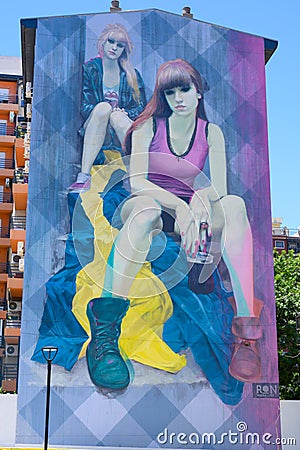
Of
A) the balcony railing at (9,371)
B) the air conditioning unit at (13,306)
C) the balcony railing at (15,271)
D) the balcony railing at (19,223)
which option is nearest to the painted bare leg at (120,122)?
the balcony railing at (15,271)

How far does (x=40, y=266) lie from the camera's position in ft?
81.2

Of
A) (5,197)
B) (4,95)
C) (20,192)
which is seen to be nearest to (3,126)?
(4,95)

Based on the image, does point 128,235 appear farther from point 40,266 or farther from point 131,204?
point 40,266

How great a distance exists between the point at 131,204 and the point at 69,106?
415 centimetres

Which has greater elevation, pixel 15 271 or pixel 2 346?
pixel 15 271

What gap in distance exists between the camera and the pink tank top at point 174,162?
26.2 m

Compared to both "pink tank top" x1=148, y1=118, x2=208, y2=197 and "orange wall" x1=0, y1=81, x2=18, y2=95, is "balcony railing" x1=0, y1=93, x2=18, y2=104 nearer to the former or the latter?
"orange wall" x1=0, y1=81, x2=18, y2=95

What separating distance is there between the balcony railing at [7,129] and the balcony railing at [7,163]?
4.68 ft

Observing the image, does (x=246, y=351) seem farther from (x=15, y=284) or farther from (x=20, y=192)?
(x=20, y=192)

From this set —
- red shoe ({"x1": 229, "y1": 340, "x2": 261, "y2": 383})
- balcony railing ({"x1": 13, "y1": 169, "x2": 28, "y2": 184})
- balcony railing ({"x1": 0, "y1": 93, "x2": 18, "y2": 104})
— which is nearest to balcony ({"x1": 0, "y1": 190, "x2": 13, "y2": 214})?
balcony railing ({"x1": 13, "y1": 169, "x2": 28, "y2": 184})

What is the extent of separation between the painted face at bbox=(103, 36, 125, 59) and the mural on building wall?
81 mm

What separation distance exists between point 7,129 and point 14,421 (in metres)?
19.4

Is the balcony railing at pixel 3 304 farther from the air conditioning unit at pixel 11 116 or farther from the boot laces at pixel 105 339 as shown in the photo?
the boot laces at pixel 105 339

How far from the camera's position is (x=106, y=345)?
2427cm
